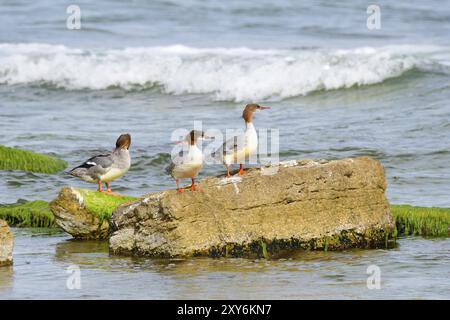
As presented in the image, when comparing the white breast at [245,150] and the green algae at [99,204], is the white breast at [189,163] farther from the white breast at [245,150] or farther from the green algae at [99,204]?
the green algae at [99,204]

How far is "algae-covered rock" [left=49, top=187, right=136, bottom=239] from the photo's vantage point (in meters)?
11.0

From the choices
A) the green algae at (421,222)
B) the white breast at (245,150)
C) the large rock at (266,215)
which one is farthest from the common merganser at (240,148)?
the green algae at (421,222)

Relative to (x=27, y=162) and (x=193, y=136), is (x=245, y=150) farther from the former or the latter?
(x=27, y=162)

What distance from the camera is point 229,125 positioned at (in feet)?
64.2

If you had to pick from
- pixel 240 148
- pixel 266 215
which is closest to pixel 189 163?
pixel 240 148

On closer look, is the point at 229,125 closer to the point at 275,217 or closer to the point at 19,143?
the point at 19,143

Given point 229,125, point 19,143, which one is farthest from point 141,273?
point 229,125

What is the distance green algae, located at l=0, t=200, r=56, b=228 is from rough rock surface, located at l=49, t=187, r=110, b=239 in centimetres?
87

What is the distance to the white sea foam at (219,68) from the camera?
2388 centimetres

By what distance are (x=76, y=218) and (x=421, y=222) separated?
361 centimetres

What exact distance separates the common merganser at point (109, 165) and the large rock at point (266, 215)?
1.36 m

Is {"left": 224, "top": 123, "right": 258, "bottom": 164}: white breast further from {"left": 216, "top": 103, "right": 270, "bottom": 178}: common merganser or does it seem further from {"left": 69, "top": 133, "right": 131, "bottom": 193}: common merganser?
{"left": 69, "top": 133, "right": 131, "bottom": 193}: common merganser

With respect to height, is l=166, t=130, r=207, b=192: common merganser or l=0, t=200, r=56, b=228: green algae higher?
l=166, t=130, r=207, b=192: common merganser

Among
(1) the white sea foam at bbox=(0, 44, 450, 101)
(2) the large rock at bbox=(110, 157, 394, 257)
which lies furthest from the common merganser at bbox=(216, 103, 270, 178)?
(1) the white sea foam at bbox=(0, 44, 450, 101)
